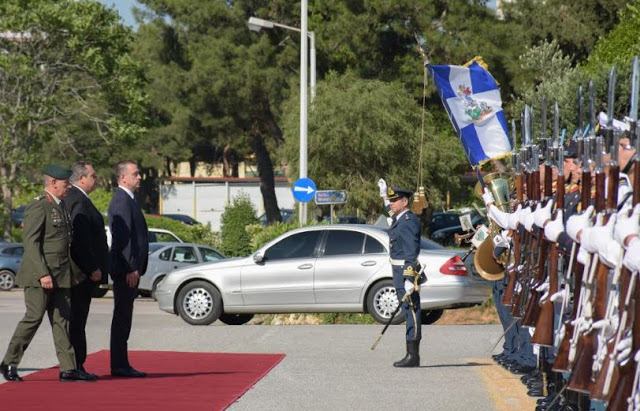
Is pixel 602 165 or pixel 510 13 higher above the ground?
pixel 510 13

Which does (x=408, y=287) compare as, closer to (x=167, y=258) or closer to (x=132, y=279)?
(x=132, y=279)

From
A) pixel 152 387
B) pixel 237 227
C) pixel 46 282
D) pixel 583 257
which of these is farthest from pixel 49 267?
pixel 237 227

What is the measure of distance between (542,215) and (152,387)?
427 cm

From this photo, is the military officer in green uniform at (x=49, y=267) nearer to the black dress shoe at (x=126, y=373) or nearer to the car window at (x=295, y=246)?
the black dress shoe at (x=126, y=373)

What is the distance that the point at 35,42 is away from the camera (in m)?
40.1

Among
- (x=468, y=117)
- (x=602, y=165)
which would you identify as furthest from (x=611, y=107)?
(x=468, y=117)

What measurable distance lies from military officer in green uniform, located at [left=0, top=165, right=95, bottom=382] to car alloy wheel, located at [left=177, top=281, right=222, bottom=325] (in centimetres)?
806

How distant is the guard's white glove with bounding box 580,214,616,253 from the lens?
6.34m

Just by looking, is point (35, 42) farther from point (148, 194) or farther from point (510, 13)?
point (148, 194)

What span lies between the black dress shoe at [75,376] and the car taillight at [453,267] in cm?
818

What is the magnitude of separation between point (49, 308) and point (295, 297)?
8036 mm

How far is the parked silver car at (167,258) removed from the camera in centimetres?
2888

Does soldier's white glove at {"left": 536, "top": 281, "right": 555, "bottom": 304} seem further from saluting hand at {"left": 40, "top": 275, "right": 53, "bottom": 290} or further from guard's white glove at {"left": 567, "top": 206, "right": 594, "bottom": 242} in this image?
saluting hand at {"left": 40, "top": 275, "right": 53, "bottom": 290}

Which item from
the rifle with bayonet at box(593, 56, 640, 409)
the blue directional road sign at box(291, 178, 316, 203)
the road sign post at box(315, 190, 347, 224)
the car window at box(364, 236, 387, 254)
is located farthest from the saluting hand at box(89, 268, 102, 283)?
the blue directional road sign at box(291, 178, 316, 203)
